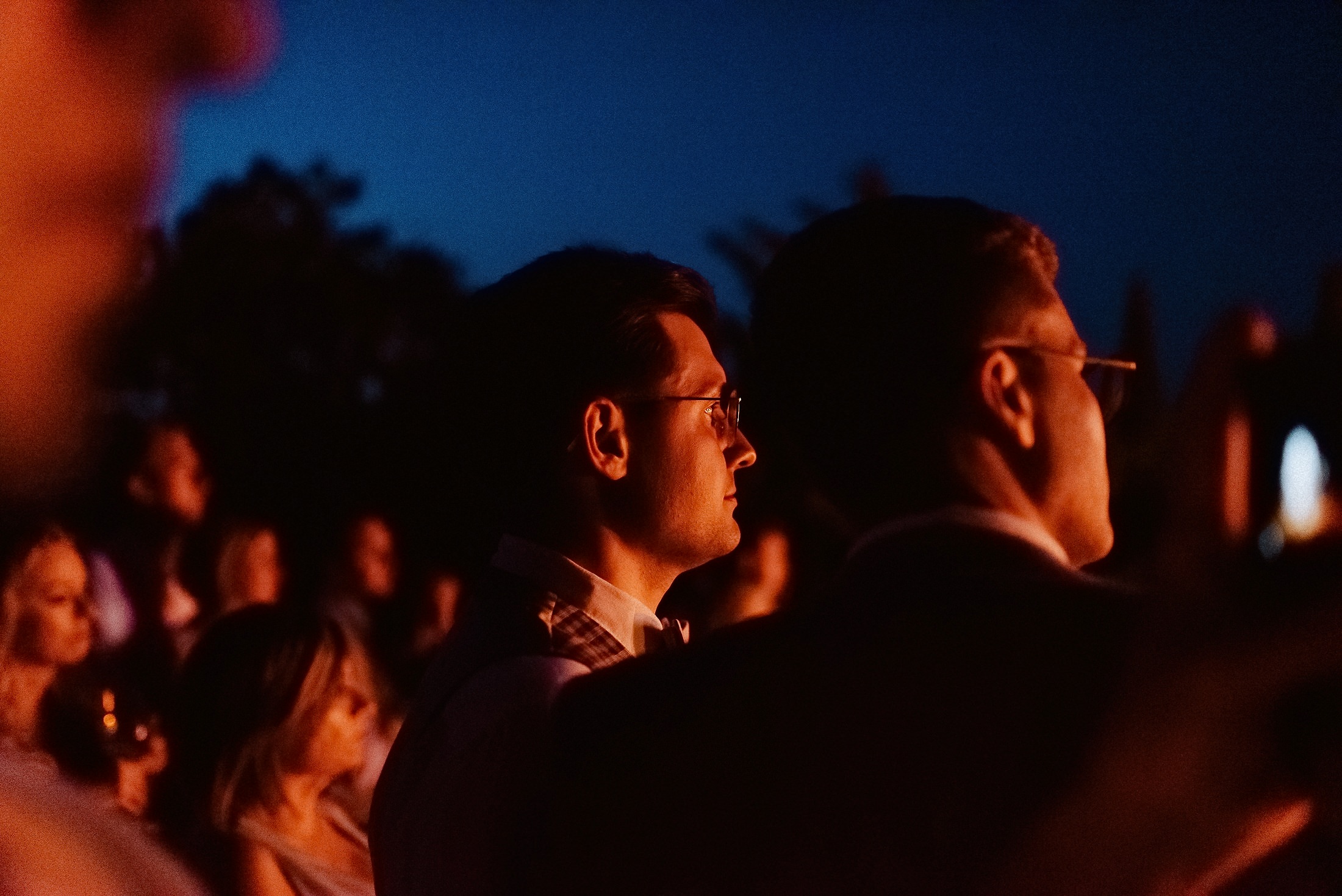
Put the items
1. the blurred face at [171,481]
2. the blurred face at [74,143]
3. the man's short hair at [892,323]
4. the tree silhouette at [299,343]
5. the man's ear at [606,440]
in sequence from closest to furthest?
1. the blurred face at [74,143]
2. the man's short hair at [892,323]
3. the man's ear at [606,440]
4. the blurred face at [171,481]
5. the tree silhouette at [299,343]

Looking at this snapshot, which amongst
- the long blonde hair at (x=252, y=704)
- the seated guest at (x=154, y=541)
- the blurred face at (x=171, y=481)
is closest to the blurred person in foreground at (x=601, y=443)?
the long blonde hair at (x=252, y=704)

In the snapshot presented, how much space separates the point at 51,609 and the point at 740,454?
2502 mm

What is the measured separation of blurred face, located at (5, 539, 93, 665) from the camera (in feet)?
12.8

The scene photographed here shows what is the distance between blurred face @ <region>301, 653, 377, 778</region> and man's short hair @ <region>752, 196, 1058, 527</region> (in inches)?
81.0

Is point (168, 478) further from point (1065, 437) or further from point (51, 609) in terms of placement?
point (1065, 437)

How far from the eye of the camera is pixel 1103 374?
165cm

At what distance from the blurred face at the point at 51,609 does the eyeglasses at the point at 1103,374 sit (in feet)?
10.00

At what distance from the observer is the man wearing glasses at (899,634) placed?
118cm

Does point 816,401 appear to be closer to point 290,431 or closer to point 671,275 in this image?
point 671,275

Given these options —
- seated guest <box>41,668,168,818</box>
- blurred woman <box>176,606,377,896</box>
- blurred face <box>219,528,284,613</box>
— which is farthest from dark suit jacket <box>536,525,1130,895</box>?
blurred face <box>219,528,284,613</box>

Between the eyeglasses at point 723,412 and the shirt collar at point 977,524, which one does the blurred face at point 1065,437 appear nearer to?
the shirt collar at point 977,524

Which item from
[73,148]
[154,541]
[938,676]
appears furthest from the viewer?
[154,541]

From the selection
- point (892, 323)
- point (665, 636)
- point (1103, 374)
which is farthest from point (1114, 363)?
point (665, 636)

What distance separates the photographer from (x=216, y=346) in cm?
2539
